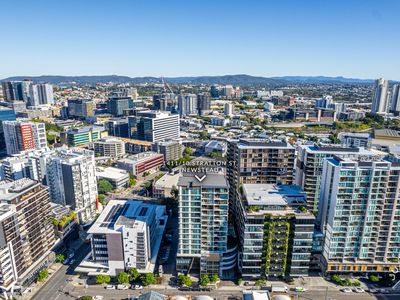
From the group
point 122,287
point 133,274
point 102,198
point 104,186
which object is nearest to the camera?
point 122,287

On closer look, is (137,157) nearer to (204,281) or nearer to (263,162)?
(263,162)

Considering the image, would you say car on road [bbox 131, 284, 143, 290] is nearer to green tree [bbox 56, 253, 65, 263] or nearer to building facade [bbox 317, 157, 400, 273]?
green tree [bbox 56, 253, 65, 263]

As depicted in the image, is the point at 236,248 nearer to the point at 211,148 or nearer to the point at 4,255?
the point at 4,255

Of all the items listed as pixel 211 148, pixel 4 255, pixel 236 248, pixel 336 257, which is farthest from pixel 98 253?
pixel 211 148

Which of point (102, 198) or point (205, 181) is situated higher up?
point (205, 181)

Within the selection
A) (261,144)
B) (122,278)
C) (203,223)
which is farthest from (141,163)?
(203,223)
